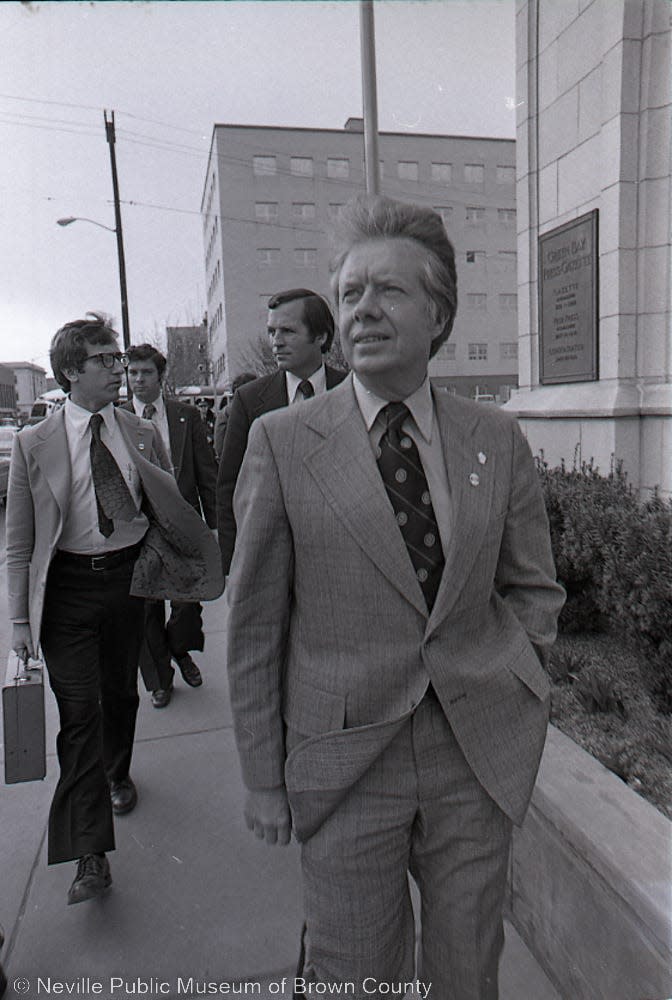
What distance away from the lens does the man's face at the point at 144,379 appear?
486 cm

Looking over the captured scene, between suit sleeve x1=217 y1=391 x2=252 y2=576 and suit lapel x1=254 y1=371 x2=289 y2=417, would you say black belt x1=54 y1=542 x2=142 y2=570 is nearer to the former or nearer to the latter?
suit sleeve x1=217 y1=391 x2=252 y2=576

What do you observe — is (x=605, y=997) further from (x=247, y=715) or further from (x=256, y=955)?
(x=247, y=715)

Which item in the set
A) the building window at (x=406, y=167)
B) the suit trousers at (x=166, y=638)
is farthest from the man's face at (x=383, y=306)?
the building window at (x=406, y=167)

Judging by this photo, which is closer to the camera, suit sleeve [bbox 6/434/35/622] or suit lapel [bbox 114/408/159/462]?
suit sleeve [bbox 6/434/35/622]

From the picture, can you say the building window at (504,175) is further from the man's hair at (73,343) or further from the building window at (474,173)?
the man's hair at (73,343)

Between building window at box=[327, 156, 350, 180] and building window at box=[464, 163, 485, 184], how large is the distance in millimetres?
9001

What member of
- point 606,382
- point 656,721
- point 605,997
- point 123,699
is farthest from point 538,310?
point 605,997

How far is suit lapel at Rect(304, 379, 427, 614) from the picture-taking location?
153 centimetres

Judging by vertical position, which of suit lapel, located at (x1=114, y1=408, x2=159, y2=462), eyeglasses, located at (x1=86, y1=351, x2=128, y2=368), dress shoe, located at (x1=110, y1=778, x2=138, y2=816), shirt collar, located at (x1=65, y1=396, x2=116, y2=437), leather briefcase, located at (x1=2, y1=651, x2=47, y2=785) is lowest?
dress shoe, located at (x1=110, y1=778, x2=138, y2=816)

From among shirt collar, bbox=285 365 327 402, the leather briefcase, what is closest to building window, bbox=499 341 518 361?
shirt collar, bbox=285 365 327 402

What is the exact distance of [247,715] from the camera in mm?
1651

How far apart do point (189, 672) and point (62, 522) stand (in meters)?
2.41

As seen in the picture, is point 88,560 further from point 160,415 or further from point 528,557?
point 160,415

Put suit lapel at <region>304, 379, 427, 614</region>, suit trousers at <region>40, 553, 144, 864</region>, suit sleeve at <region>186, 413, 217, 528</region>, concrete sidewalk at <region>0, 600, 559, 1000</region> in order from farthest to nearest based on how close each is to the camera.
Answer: suit sleeve at <region>186, 413, 217, 528</region> → suit trousers at <region>40, 553, 144, 864</region> → concrete sidewalk at <region>0, 600, 559, 1000</region> → suit lapel at <region>304, 379, 427, 614</region>
